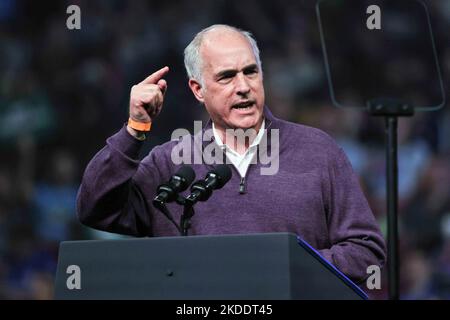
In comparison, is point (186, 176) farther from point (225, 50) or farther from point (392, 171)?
point (225, 50)

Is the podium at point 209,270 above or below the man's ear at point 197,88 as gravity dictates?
below

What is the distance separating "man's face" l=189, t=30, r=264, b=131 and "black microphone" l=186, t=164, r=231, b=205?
485 mm

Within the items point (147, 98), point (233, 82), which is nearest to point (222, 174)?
point (147, 98)

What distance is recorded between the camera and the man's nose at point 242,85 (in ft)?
9.43

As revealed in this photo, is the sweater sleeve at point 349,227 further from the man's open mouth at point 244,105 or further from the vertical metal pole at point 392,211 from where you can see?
the vertical metal pole at point 392,211

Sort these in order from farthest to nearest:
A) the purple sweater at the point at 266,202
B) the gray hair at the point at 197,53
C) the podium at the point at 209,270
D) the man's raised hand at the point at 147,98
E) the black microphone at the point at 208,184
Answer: the gray hair at the point at 197,53 < the purple sweater at the point at 266,202 < the man's raised hand at the point at 147,98 < the black microphone at the point at 208,184 < the podium at the point at 209,270

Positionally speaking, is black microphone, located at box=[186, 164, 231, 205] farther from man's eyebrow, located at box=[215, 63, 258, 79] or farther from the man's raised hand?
man's eyebrow, located at box=[215, 63, 258, 79]

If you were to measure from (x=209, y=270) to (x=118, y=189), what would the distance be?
71cm

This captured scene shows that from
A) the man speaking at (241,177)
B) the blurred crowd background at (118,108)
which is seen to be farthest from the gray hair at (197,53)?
the blurred crowd background at (118,108)

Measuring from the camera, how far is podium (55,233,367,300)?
2.08m

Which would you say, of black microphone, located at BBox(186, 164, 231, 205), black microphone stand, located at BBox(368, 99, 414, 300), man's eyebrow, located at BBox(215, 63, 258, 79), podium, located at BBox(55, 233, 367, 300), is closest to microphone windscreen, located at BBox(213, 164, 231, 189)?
black microphone, located at BBox(186, 164, 231, 205)

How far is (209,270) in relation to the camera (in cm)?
211
